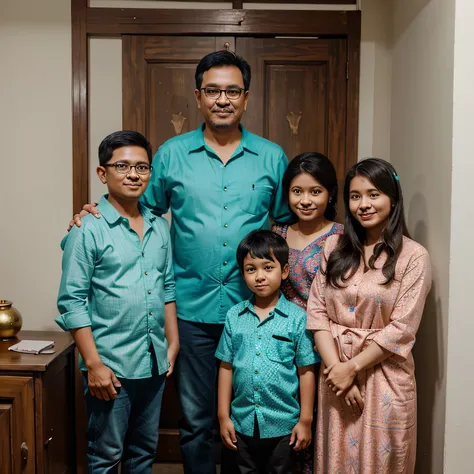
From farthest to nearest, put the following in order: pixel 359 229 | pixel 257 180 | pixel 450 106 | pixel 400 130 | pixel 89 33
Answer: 1. pixel 89 33
2. pixel 400 130
3. pixel 257 180
4. pixel 359 229
5. pixel 450 106

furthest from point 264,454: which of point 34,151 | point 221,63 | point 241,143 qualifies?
point 34,151

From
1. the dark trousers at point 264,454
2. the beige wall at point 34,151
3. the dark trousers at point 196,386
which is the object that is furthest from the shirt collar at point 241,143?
the dark trousers at point 264,454

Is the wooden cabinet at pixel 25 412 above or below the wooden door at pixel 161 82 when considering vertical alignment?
below

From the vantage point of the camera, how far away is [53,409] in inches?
92.9

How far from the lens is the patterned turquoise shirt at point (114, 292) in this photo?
191 cm

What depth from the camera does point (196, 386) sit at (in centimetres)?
224

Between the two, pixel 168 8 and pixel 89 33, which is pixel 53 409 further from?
pixel 168 8

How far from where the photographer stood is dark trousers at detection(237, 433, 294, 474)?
2021 mm

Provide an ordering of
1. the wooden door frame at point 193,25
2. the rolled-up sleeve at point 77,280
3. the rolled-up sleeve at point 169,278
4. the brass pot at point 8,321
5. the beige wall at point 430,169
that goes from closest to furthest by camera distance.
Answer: the rolled-up sleeve at point 77,280 → the beige wall at point 430,169 → the rolled-up sleeve at point 169,278 → the brass pot at point 8,321 → the wooden door frame at point 193,25

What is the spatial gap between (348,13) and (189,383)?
6.17ft

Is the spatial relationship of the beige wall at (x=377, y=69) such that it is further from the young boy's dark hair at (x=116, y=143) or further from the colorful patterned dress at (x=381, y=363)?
the young boy's dark hair at (x=116, y=143)

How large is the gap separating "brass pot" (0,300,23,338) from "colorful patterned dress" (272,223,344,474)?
47.8 inches

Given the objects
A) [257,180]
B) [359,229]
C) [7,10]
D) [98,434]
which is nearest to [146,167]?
[257,180]

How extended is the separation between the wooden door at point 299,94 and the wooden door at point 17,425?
1.57 metres
